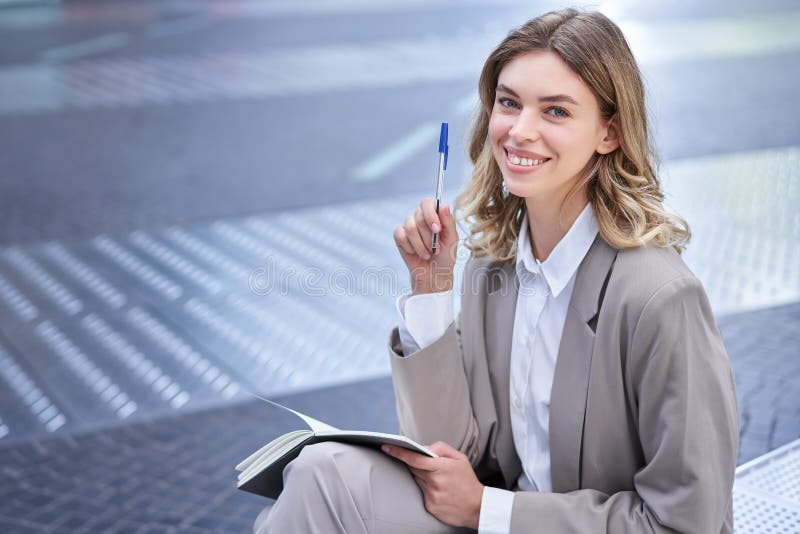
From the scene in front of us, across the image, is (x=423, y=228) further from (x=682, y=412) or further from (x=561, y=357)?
(x=682, y=412)

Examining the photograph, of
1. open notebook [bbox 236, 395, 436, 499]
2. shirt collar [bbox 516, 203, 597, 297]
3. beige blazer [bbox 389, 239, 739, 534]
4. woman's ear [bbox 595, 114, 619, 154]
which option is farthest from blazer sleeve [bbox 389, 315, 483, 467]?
woman's ear [bbox 595, 114, 619, 154]

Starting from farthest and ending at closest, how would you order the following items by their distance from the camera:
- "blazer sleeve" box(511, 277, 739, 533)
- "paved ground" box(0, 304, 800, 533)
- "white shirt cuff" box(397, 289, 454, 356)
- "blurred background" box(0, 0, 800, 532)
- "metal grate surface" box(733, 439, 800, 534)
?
1. "blurred background" box(0, 0, 800, 532)
2. "paved ground" box(0, 304, 800, 533)
3. "metal grate surface" box(733, 439, 800, 534)
4. "white shirt cuff" box(397, 289, 454, 356)
5. "blazer sleeve" box(511, 277, 739, 533)

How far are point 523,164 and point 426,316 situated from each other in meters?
0.38

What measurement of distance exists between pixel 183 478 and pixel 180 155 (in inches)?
137

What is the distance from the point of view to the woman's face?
1.91 m

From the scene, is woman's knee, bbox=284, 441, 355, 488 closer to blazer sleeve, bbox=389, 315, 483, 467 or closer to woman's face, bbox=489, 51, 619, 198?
blazer sleeve, bbox=389, 315, 483, 467

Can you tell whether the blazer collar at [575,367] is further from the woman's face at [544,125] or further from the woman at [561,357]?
the woman's face at [544,125]

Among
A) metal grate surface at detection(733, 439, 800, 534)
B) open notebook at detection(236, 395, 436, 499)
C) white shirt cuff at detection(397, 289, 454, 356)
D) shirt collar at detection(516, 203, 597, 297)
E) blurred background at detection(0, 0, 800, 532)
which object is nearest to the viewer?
open notebook at detection(236, 395, 436, 499)

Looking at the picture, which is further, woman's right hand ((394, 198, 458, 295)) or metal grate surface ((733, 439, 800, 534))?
metal grate surface ((733, 439, 800, 534))

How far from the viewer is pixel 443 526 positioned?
1.96 metres

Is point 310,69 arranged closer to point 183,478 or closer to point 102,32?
point 102,32

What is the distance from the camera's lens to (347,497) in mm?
1849

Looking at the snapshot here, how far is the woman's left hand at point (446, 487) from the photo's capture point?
75.5 inches

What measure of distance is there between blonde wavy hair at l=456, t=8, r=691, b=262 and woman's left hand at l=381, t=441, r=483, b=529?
53cm
